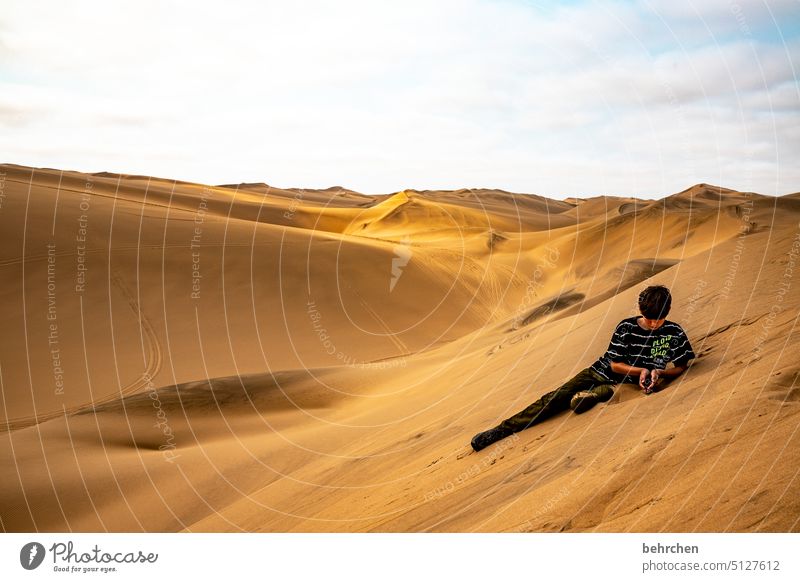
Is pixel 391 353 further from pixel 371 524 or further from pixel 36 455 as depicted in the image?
pixel 371 524

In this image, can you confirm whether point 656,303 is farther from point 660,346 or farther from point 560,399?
point 560,399

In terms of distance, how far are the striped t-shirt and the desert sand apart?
16 cm

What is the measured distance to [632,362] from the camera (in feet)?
14.7

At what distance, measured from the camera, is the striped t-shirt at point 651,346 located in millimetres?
4379

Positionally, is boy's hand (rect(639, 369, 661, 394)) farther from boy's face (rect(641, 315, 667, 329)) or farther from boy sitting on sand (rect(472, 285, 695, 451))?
boy's face (rect(641, 315, 667, 329))

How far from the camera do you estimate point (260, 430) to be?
26.2 ft

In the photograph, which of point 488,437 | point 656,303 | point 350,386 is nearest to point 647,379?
point 656,303

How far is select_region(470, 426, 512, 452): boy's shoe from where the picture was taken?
4.64 meters
